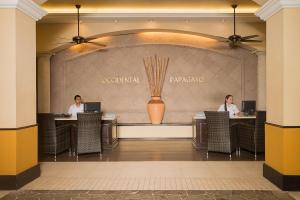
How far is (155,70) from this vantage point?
1021cm

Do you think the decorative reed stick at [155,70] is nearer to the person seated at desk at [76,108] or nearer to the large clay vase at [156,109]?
the large clay vase at [156,109]

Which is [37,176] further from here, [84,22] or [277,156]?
[84,22]

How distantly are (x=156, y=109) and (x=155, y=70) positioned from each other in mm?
1204

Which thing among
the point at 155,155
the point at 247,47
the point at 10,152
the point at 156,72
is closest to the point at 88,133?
the point at 155,155

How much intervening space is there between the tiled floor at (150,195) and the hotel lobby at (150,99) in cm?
2

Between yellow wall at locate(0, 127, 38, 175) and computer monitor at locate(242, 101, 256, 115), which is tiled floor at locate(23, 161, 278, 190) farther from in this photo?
computer monitor at locate(242, 101, 256, 115)

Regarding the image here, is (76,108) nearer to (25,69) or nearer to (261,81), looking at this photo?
(25,69)

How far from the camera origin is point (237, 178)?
5.12 meters

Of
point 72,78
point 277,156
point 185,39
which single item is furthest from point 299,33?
point 72,78

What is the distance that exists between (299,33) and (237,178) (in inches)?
88.7

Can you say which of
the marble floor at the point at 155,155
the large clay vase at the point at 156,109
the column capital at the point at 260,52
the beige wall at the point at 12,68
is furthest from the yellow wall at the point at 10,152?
the column capital at the point at 260,52

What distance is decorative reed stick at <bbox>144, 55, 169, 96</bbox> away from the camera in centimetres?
1021

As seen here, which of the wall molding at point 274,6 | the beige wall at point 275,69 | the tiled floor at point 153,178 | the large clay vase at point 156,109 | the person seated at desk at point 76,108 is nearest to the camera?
the tiled floor at point 153,178

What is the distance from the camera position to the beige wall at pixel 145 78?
10.2 m
